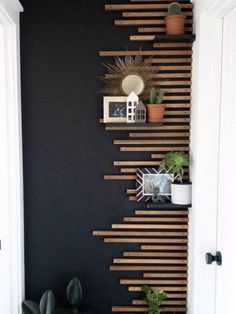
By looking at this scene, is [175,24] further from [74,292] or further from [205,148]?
[74,292]

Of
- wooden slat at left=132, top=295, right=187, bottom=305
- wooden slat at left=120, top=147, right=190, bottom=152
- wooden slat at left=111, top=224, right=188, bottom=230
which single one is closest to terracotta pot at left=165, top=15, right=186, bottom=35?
wooden slat at left=120, top=147, right=190, bottom=152

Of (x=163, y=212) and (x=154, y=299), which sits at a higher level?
(x=163, y=212)

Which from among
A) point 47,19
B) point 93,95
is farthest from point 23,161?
point 47,19

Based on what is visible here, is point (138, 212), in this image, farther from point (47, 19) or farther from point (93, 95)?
point (47, 19)

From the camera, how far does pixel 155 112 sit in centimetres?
223

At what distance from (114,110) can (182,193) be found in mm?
678

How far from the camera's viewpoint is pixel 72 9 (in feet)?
7.68

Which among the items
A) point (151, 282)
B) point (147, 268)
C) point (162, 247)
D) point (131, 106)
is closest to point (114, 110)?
point (131, 106)

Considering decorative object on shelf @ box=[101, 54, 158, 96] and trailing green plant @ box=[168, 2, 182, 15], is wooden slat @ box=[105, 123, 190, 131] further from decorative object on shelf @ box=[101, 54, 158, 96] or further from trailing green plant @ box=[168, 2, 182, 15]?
trailing green plant @ box=[168, 2, 182, 15]

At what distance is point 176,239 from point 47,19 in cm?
170

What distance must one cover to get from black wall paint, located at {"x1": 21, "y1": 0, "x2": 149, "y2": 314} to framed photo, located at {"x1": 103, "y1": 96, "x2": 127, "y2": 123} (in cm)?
12

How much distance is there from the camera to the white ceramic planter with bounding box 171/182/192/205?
224 centimetres

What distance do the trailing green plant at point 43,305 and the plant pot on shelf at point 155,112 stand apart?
1.25 meters
